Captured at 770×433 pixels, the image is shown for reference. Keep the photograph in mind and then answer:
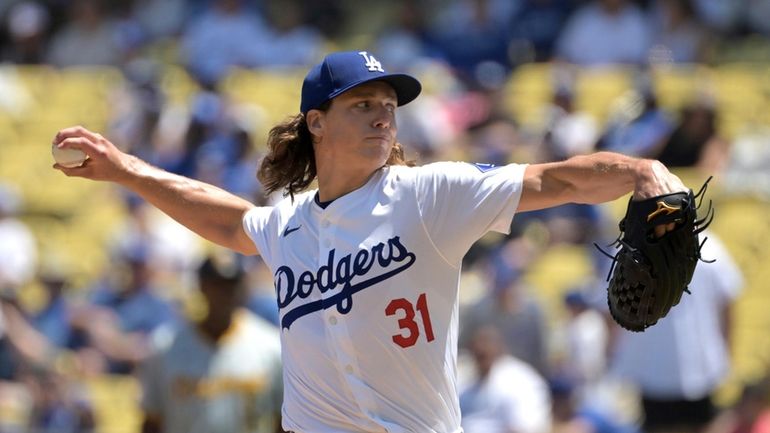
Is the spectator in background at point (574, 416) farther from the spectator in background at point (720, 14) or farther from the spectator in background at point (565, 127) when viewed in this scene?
the spectator in background at point (720, 14)

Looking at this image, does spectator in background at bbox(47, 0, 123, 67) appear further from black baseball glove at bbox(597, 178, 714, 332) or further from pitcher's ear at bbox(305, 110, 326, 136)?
black baseball glove at bbox(597, 178, 714, 332)

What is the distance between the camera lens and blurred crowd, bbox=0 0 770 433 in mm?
7367

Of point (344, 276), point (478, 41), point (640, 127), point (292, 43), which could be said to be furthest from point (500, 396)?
point (292, 43)

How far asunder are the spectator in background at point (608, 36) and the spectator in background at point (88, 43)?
4.62 metres

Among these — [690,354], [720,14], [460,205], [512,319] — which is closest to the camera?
[460,205]

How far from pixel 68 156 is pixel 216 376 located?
2.24m

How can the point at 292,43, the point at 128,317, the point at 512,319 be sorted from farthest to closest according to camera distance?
the point at 292,43
the point at 128,317
the point at 512,319

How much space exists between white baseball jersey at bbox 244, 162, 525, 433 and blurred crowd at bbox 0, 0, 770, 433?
2429 millimetres

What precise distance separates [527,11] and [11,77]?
16.4 feet

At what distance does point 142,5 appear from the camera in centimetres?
1516

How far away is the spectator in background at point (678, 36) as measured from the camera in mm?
11820

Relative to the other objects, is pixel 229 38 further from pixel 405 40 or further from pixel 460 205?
pixel 460 205

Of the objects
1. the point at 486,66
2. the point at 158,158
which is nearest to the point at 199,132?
the point at 158,158

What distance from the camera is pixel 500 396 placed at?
825cm
